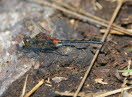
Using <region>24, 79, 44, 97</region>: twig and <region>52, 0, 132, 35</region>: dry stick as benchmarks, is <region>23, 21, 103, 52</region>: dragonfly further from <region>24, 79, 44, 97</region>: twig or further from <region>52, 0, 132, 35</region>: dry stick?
<region>52, 0, 132, 35</region>: dry stick

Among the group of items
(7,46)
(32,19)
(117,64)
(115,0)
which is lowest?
(117,64)

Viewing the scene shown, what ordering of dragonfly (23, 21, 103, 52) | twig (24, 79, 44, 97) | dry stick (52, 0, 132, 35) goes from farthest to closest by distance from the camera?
dry stick (52, 0, 132, 35)
dragonfly (23, 21, 103, 52)
twig (24, 79, 44, 97)

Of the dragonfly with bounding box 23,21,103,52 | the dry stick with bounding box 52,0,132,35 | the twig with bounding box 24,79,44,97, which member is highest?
the dry stick with bounding box 52,0,132,35

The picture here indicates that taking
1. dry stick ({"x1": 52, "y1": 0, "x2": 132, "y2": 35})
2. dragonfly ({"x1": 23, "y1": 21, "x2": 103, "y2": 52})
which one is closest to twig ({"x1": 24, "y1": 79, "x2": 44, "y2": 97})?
dragonfly ({"x1": 23, "y1": 21, "x2": 103, "y2": 52})

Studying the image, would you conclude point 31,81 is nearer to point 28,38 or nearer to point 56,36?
point 28,38

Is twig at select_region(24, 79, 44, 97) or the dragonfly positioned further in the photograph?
the dragonfly

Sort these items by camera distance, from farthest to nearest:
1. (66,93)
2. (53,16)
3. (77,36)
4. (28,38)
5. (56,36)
Answer: (53,16) → (77,36) → (56,36) → (28,38) → (66,93)

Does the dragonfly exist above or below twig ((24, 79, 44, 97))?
above

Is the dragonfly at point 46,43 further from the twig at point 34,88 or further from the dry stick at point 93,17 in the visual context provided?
the dry stick at point 93,17

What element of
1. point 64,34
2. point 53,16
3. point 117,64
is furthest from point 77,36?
point 117,64

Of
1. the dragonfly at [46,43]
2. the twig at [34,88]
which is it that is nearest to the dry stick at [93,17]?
the dragonfly at [46,43]

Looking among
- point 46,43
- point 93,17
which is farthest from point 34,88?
point 93,17
